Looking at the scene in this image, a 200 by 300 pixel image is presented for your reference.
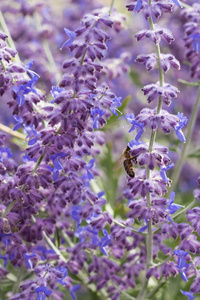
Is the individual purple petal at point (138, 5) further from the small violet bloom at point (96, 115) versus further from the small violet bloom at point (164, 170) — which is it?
the small violet bloom at point (164, 170)

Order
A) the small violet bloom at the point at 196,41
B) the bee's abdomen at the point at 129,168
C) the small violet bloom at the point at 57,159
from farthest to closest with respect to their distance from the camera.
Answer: the small violet bloom at the point at 196,41
the bee's abdomen at the point at 129,168
the small violet bloom at the point at 57,159

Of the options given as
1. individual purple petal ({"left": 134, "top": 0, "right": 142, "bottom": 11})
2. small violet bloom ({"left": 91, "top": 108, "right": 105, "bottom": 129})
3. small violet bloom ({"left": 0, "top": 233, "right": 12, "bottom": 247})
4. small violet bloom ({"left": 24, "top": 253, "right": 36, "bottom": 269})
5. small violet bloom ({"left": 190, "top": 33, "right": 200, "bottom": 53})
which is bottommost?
small violet bloom ({"left": 24, "top": 253, "right": 36, "bottom": 269})

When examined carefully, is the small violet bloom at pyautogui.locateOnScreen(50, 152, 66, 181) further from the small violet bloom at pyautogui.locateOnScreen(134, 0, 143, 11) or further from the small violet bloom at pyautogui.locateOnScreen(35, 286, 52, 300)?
the small violet bloom at pyautogui.locateOnScreen(134, 0, 143, 11)

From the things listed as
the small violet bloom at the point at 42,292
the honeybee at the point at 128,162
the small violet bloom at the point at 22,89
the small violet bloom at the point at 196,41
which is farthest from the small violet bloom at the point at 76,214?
the small violet bloom at the point at 196,41

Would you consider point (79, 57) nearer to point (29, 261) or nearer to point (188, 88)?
point (29, 261)

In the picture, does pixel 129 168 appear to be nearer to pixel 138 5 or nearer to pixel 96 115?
pixel 96 115

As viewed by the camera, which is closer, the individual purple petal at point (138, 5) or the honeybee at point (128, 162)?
the individual purple petal at point (138, 5)

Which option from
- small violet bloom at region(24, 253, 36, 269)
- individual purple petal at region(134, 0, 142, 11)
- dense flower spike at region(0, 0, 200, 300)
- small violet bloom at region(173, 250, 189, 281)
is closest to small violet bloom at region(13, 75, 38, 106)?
dense flower spike at region(0, 0, 200, 300)

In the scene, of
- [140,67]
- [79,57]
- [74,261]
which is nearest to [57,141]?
[79,57]
